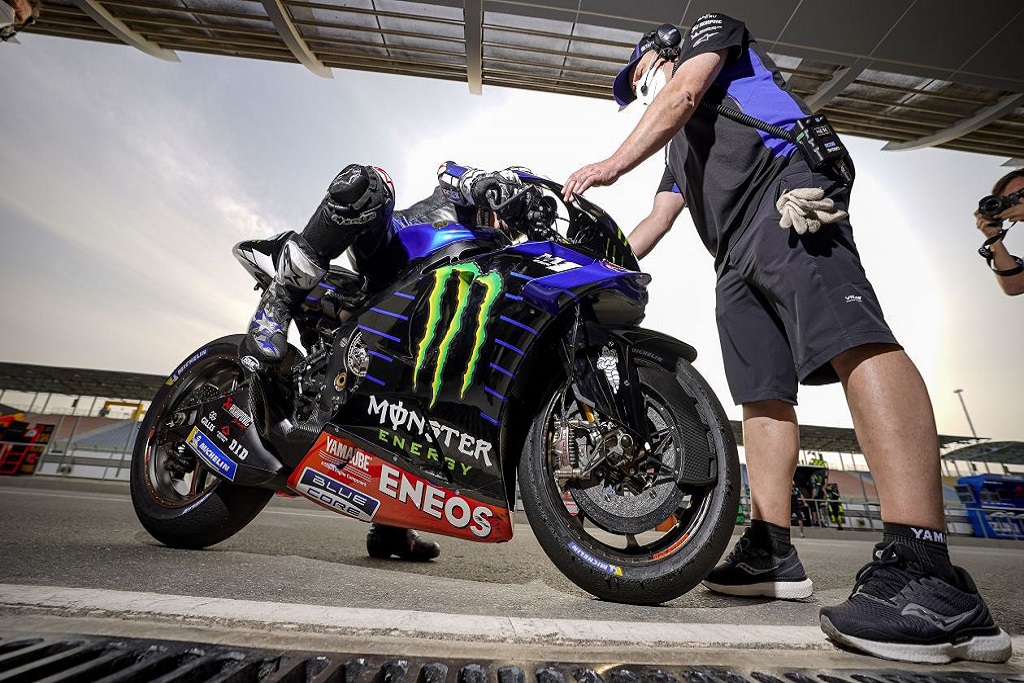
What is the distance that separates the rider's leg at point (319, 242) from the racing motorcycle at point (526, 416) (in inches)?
6.3

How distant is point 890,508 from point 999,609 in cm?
89

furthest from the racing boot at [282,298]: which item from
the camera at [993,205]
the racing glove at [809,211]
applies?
the camera at [993,205]

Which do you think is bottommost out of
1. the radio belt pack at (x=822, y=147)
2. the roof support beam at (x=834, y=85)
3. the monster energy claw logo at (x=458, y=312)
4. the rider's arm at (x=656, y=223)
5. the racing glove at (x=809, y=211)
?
the monster energy claw logo at (x=458, y=312)

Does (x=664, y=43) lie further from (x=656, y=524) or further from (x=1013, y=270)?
(x=1013, y=270)

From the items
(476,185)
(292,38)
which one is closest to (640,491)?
(476,185)

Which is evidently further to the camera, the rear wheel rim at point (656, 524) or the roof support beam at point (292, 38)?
the roof support beam at point (292, 38)

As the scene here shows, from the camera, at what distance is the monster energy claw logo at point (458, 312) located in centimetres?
145

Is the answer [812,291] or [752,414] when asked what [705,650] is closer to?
[812,291]

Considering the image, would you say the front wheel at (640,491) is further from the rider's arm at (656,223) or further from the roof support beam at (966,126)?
the roof support beam at (966,126)

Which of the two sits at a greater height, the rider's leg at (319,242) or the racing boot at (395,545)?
the rider's leg at (319,242)

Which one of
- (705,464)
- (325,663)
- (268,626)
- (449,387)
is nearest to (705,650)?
(705,464)

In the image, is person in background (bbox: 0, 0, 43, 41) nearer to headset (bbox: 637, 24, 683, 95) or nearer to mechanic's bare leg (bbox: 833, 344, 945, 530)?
headset (bbox: 637, 24, 683, 95)

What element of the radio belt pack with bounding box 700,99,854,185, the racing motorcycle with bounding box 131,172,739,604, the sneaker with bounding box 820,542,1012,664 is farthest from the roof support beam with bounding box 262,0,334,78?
the sneaker with bounding box 820,542,1012,664

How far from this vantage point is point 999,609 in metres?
1.54
